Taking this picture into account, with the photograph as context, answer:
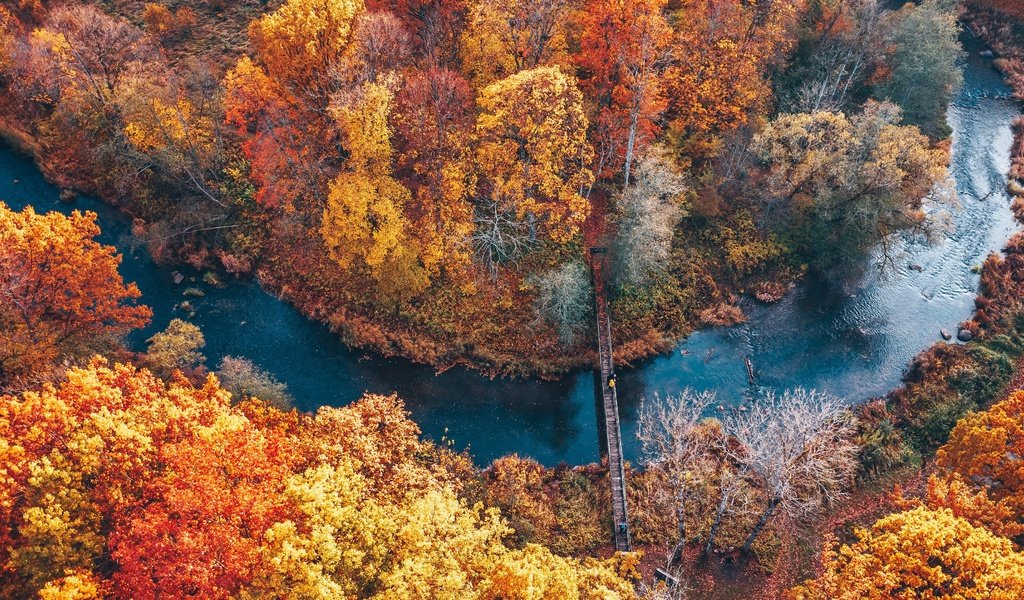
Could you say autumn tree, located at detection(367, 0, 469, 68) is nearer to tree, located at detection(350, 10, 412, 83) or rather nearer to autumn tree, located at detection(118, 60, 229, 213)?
tree, located at detection(350, 10, 412, 83)

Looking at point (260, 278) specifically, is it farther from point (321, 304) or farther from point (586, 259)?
point (586, 259)

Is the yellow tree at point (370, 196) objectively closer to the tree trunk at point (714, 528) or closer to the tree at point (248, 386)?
the tree at point (248, 386)

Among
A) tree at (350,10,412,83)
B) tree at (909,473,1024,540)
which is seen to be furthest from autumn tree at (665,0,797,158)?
tree at (909,473,1024,540)

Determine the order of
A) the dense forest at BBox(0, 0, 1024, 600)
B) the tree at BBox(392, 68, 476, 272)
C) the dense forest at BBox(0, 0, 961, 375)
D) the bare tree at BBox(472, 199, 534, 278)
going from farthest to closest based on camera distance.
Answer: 1. the bare tree at BBox(472, 199, 534, 278)
2. the dense forest at BBox(0, 0, 961, 375)
3. the tree at BBox(392, 68, 476, 272)
4. the dense forest at BBox(0, 0, 1024, 600)

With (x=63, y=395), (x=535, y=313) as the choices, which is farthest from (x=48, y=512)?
(x=535, y=313)

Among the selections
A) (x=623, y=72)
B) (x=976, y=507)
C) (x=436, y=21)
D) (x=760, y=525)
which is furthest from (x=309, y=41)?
(x=976, y=507)

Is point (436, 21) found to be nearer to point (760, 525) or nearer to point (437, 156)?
point (437, 156)
